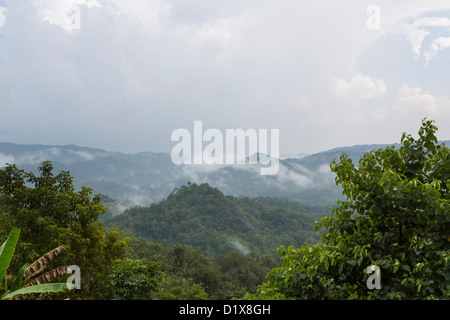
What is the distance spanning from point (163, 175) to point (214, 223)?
11292cm

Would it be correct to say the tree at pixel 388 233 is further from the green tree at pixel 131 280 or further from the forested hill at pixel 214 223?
the forested hill at pixel 214 223

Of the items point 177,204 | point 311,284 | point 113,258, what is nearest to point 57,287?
point 311,284

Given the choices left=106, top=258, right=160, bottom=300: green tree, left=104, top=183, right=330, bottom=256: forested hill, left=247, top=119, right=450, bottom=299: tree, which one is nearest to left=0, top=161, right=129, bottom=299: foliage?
left=106, top=258, right=160, bottom=300: green tree

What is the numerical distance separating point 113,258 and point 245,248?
58163 millimetres

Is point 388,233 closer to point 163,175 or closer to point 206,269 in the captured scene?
point 206,269

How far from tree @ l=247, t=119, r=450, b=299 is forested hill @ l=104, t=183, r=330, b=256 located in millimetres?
61317

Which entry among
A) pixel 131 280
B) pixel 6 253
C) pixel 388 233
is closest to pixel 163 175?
pixel 131 280

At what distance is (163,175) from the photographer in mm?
182125

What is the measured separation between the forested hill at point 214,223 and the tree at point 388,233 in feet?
201

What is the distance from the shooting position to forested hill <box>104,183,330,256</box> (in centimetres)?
6575

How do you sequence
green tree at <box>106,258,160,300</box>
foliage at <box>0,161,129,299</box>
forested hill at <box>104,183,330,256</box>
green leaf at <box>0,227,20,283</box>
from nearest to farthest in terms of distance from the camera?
1. green leaf at <box>0,227,20,283</box>
2. foliage at <box>0,161,129,299</box>
3. green tree at <box>106,258,160,300</box>
4. forested hill at <box>104,183,330,256</box>

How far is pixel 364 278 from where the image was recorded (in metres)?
2.66

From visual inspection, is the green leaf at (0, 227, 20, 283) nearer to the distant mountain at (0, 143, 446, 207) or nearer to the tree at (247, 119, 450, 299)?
the tree at (247, 119, 450, 299)
